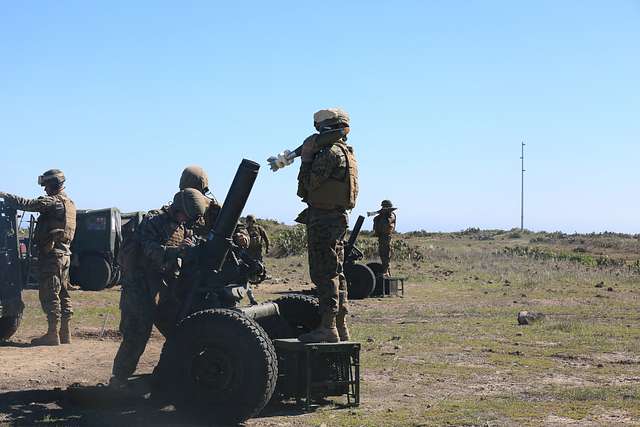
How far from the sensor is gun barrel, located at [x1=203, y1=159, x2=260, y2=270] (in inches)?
317

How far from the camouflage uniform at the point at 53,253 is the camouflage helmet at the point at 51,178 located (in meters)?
0.17

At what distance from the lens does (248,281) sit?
27.6 ft

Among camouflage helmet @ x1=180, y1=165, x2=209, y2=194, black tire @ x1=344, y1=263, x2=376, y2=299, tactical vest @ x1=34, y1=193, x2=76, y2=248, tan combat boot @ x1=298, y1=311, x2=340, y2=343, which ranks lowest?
tan combat boot @ x1=298, y1=311, x2=340, y2=343

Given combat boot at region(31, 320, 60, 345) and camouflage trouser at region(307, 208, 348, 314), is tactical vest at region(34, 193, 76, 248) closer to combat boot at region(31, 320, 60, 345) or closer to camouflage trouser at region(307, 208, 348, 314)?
combat boot at region(31, 320, 60, 345)

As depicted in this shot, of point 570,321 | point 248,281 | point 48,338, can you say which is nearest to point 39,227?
point 48,338

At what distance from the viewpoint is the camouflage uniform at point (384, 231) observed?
22.6 meters

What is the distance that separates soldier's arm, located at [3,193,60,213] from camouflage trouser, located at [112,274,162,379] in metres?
3.77

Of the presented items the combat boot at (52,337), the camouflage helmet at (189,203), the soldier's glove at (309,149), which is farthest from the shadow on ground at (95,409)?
the combat boot at (52,337)

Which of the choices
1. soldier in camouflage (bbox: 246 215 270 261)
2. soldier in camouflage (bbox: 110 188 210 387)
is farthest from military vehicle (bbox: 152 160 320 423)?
soldier in camouflage (bbox: 246 215 270 261)

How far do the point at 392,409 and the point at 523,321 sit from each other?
23.9 ft

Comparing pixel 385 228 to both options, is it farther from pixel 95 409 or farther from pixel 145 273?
pixel 95 409

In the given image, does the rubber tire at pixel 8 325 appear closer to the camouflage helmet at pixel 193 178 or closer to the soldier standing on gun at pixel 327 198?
the camouflage helmet at pixel 193 178

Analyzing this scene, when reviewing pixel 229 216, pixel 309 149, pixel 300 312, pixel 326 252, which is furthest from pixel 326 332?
pixel 309 149

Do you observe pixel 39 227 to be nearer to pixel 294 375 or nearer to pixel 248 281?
pixel 248 281
